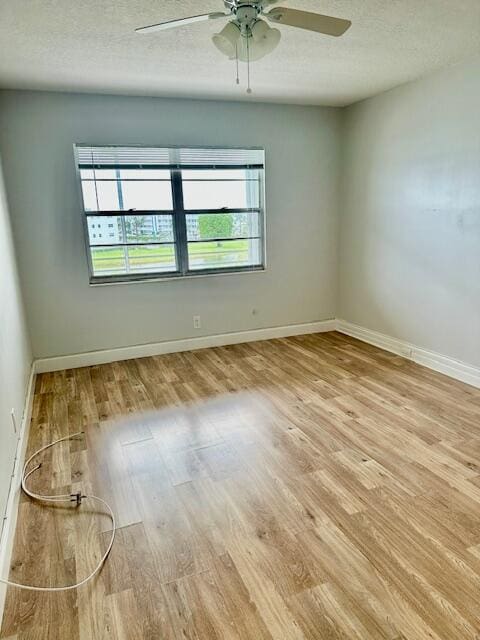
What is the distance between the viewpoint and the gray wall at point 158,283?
357cm

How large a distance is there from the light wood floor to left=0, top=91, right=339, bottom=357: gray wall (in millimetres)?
899

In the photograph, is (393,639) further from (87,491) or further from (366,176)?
(366,176)

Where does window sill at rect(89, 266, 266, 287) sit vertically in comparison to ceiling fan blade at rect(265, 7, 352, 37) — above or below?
below

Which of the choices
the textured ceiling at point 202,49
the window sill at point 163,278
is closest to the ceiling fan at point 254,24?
the textured ceiling at point 202,49

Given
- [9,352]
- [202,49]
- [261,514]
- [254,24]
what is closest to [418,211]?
[202,49]

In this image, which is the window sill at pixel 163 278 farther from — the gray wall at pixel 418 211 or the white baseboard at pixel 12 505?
the white baseboard at pixel 12 505

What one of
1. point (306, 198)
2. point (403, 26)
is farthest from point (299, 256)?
point (403, 26)

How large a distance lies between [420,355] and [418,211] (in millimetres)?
1348

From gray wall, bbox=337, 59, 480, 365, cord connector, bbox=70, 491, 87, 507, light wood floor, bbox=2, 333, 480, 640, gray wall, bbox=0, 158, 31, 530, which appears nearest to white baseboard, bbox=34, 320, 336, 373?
gray wall, bbox=0, 158, 31, 530

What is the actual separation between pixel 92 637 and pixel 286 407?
191 cm

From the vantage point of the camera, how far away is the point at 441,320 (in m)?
3.60

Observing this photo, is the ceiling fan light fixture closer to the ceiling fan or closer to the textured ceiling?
the ceiling fan

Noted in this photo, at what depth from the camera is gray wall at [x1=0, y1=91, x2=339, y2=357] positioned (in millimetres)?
3574

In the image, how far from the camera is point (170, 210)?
4.07 metres
